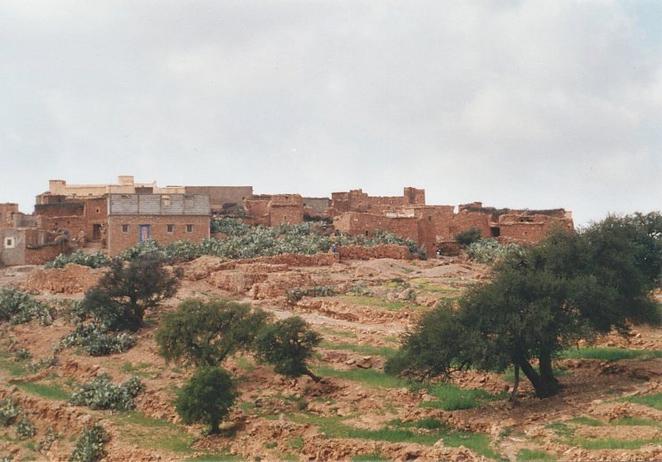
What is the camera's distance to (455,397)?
2022cm

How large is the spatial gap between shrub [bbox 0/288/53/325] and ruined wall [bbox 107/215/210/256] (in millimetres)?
7696

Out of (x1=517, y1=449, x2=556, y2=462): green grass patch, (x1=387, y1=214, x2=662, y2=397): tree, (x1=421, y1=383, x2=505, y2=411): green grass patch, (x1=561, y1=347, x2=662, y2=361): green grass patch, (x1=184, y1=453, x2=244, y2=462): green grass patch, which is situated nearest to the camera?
(x1=517, y1=449, x2=556, y2=462): green grass patch

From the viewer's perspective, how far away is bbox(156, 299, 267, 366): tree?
22.3m

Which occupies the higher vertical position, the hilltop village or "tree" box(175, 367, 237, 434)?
the hilltop village

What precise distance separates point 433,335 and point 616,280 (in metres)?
5.75

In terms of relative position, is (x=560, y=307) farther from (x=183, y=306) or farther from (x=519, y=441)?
(x=183, y=306)

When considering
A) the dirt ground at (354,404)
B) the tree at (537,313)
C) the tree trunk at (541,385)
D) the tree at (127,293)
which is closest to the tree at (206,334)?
the dirt ground at (354,404)

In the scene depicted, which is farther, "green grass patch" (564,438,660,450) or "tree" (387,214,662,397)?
"tree" (387,214,662,397)

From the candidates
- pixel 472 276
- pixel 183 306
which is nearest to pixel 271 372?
pixel 183 306

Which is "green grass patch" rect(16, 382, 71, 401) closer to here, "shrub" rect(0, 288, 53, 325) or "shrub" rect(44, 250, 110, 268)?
"shrub" rect(0, 288, 53, 325)

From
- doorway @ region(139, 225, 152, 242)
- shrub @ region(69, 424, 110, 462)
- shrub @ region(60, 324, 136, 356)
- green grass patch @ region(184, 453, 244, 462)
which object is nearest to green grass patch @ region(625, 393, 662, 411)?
green grass patch @ region(184, 453, 244, 462)

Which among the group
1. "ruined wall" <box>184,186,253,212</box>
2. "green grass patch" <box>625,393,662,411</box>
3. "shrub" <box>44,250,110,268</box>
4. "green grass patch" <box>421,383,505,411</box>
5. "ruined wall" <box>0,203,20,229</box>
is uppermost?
"ruined wall" <box>184,186,253,212</box>

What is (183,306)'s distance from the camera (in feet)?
76.1

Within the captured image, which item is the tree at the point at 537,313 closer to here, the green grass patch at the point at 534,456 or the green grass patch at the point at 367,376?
the green grass patch at the point at 367,376
